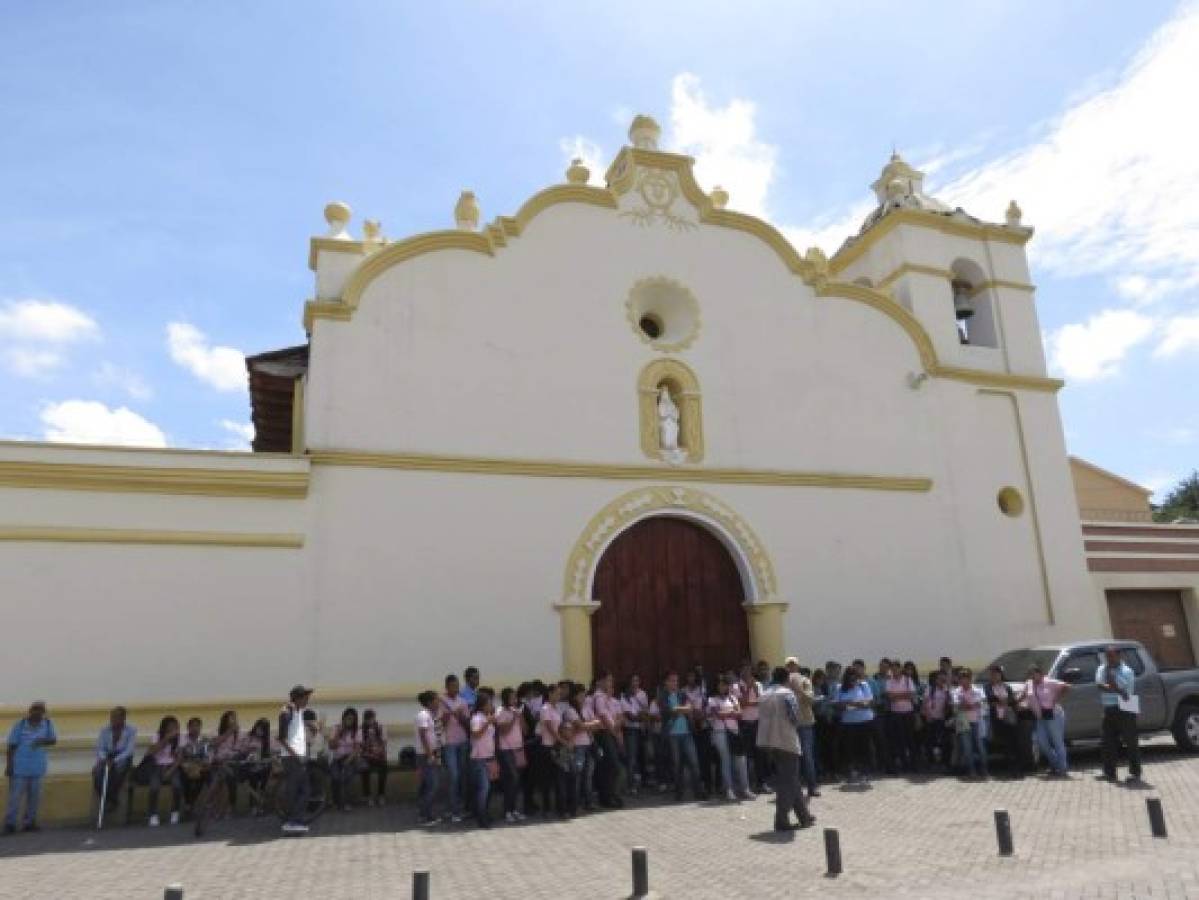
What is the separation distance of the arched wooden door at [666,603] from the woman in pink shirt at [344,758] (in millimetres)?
3909

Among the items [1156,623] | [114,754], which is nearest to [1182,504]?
[1156,623]

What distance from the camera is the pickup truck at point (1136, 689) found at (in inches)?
531

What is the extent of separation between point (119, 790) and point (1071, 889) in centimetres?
996

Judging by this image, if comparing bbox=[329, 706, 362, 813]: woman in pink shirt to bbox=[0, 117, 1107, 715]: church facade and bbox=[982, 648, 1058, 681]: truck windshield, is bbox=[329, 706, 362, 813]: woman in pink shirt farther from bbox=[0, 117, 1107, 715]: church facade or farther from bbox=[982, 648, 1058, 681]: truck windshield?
bbox=[982, 648, 1058, 681]: truck windshield

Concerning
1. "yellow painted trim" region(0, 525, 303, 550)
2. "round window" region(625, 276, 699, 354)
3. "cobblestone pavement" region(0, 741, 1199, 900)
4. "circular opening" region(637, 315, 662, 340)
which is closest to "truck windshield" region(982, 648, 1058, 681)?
"cobblestone pavement" region(0, 741, 1199, 900)

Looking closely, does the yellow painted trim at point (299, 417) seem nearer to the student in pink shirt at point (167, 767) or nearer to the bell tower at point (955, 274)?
the student in pink shirt at point (167, 767)

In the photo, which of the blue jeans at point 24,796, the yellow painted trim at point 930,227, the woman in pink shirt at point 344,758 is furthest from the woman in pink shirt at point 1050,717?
the blue jeans at point 24,796

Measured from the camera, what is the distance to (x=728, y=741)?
1175cm

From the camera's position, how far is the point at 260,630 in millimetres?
12359

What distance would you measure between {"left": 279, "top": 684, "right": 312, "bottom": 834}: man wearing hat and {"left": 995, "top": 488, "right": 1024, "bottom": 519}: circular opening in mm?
13475

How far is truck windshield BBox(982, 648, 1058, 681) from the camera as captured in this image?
545 inches

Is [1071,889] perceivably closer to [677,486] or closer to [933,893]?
[933,893]

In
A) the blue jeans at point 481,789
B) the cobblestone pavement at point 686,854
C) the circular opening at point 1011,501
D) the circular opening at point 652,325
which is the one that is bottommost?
the cobblestone pavement at point 686,854

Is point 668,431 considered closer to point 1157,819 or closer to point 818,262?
point 818,262
